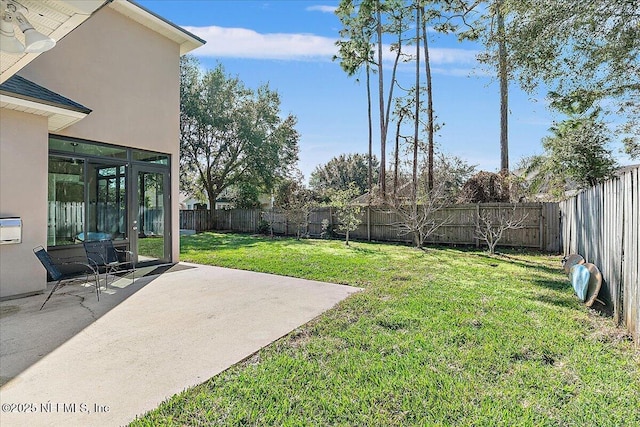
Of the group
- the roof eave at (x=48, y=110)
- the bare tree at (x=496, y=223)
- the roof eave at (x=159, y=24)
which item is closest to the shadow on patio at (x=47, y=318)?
the roof eave at (x=48, y=110)

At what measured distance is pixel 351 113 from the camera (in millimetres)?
20891

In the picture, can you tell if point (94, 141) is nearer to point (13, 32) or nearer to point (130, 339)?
point (13, 32)

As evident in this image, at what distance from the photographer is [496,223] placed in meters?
11.7

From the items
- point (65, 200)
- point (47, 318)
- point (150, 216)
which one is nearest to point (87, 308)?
point (47, 318)

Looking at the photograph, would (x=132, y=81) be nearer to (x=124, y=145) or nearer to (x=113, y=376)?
(x=124, y=145)

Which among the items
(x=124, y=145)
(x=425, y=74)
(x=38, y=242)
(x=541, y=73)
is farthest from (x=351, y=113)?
(x=38, y=242)

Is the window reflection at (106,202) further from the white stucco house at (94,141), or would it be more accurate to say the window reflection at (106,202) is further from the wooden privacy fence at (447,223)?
the wooden privacy fence at (447,223)

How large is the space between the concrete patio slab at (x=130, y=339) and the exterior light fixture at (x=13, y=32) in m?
2.66

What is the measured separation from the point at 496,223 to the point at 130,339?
38.4ft

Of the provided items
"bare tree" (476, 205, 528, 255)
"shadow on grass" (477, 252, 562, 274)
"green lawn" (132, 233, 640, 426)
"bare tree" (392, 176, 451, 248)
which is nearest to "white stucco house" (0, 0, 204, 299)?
"green lawn" (132, 233, 640, 426)

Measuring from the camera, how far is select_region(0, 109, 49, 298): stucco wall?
5070 mm

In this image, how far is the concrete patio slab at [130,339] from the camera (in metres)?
2.43

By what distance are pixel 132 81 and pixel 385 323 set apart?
745 centimetres

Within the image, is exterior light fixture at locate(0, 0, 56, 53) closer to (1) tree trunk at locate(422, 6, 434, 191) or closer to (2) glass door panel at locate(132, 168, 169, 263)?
(2) glass door panel at locate(132, 168, 169, 263)
